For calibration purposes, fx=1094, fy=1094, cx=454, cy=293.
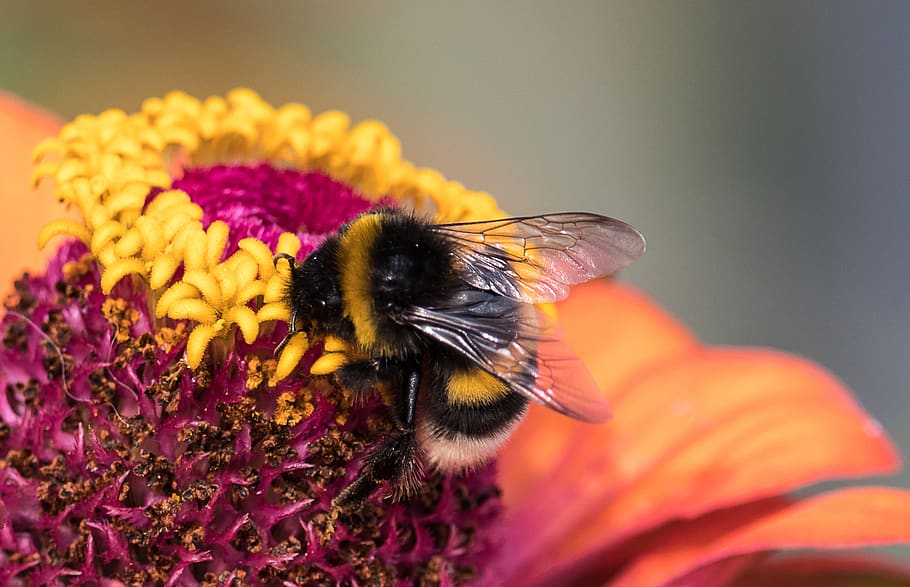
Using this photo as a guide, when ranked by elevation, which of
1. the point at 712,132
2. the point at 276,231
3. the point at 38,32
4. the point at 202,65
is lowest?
the point at 276,231

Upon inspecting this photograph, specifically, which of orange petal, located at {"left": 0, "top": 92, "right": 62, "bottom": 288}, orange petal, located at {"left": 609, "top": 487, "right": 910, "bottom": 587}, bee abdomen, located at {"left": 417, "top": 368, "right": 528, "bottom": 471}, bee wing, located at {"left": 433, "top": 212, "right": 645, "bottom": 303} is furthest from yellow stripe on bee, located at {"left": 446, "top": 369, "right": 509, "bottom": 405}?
orange petal, located at {"left": 0, "top": 92, "right": 62, "bottom": 288}

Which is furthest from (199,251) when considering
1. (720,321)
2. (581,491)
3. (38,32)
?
(720,321)

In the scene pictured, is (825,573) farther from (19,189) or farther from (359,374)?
(19,189)

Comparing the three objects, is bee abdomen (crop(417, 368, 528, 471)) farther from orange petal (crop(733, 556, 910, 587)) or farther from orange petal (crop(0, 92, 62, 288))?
orange petal (crop(0, 92, 62, 288))

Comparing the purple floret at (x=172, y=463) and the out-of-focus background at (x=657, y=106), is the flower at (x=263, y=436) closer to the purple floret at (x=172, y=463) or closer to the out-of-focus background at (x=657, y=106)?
the purple floret at (x=172, y=463)

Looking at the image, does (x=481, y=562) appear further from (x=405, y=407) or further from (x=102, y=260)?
(x=102, y=260)
